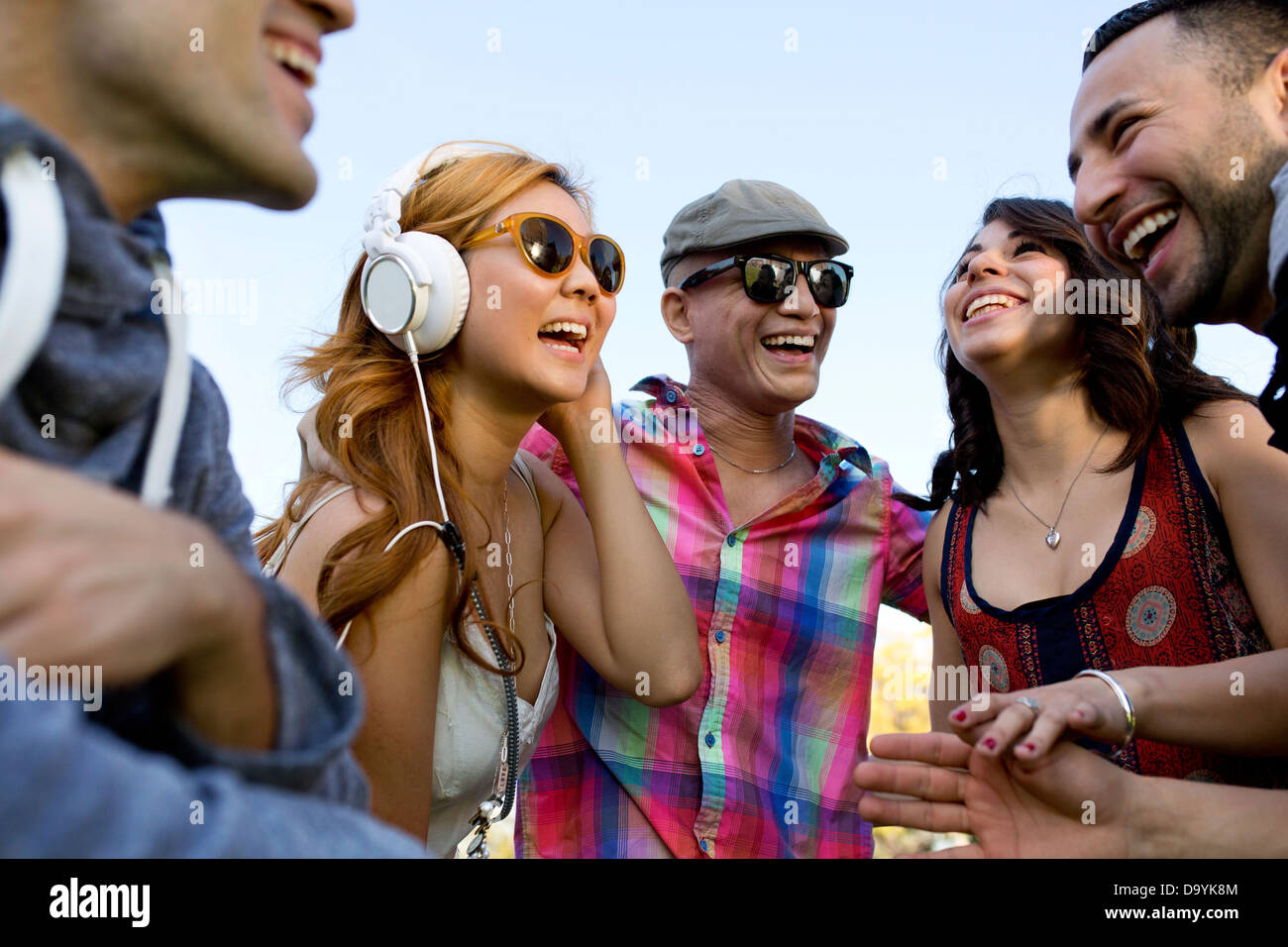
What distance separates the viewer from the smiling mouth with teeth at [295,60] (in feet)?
5.30

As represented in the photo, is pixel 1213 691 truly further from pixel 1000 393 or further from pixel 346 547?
pixel 346 547

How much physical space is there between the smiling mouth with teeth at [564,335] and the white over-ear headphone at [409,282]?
0.28 metres

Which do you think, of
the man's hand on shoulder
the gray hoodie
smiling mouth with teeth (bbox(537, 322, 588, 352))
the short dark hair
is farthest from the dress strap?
the short dark hair

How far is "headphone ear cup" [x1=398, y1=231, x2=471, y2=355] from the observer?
293 cm

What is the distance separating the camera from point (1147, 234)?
284cm

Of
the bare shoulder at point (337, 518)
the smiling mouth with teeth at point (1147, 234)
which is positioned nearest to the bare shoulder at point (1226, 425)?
the smiling mouth with teeth at point (1147, 234)

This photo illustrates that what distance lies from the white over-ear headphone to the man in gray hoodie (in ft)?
3.82

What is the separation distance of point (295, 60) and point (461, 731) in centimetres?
185

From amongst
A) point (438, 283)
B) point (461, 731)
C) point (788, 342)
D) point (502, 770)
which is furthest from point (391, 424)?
point (788, 342)
